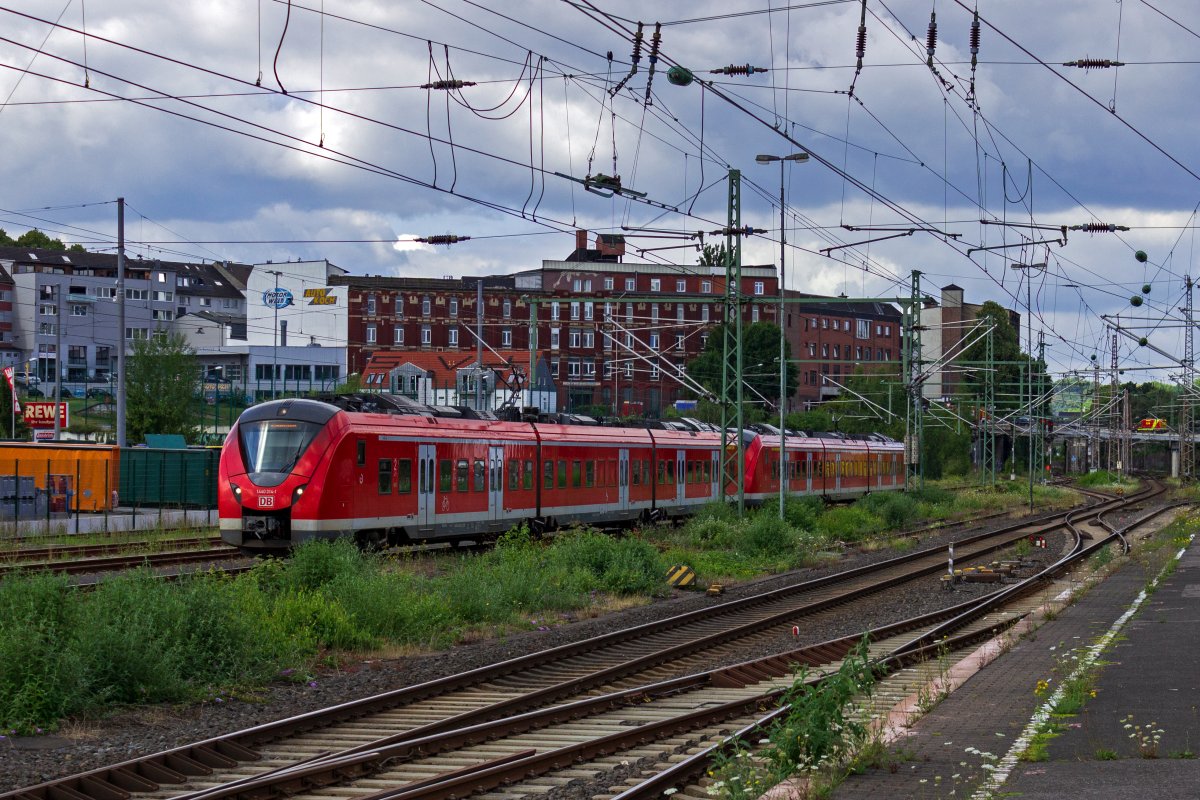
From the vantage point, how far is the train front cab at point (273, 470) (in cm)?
2412

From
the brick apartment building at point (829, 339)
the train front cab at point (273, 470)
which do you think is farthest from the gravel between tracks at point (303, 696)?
the brick apartment building at point (829, 339)

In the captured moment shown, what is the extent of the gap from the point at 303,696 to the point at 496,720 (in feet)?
8.35

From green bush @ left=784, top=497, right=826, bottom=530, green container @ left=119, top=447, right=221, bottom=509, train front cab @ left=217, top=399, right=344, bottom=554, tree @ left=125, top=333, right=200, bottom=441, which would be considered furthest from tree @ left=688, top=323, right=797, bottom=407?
train front cab @ left=217, top=399, right=344, bottom=554

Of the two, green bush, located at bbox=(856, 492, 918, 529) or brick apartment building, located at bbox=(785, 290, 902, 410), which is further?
brick apartment building, located at bbox=(785, 290, 902, 410)

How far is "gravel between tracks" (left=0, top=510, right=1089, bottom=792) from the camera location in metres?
10.7

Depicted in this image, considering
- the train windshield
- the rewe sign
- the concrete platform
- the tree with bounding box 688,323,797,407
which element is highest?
the tree with bounding box 688,323,797,407

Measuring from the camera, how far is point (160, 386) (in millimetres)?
59062

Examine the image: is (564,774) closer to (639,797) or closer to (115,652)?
(639,797)

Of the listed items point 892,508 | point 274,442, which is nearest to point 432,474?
point 274,442

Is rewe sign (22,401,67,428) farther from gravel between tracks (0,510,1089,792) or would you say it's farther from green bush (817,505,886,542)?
gravel between tracks (0,510,1089,792)

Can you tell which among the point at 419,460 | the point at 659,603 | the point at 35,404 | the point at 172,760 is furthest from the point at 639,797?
the point at 35,404

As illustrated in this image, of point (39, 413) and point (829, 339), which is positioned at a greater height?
point (829, 339)

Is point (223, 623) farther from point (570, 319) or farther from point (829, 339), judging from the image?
point (829, 339)

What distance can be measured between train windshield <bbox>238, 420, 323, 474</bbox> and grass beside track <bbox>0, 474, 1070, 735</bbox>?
2551mm
